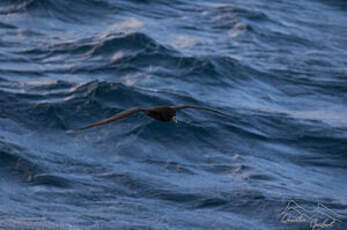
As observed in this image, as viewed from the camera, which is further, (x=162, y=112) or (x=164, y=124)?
(x=164, y=124)

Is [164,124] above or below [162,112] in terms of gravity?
below

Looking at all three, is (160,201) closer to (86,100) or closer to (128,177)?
(128,177)

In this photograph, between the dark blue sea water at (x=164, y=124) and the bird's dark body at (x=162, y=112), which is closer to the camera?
the bird's dark body at (x=162, y=112)

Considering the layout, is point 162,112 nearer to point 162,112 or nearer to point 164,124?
point 162,112

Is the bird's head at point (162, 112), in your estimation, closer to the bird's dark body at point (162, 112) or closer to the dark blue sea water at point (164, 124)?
the bird's dark body at point (162, 112)

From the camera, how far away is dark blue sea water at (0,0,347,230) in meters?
11.2

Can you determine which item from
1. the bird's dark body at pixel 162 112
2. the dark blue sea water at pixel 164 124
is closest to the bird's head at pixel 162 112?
the bird's dark body at pixel 162 112

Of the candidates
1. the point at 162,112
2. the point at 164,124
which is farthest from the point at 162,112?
the point at 164,124

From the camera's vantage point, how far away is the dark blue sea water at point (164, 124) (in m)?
11.2

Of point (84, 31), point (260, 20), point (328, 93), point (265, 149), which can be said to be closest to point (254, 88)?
point (328, 93)

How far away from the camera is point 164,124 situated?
14.0m

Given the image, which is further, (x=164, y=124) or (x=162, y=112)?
(x=164, y=124)

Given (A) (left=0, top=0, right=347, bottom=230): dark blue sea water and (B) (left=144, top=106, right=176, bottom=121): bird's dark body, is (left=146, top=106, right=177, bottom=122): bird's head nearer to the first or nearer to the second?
(B) (left=144, top=106, right=176, bottom=121): bird's dark body

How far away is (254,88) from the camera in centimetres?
1680
